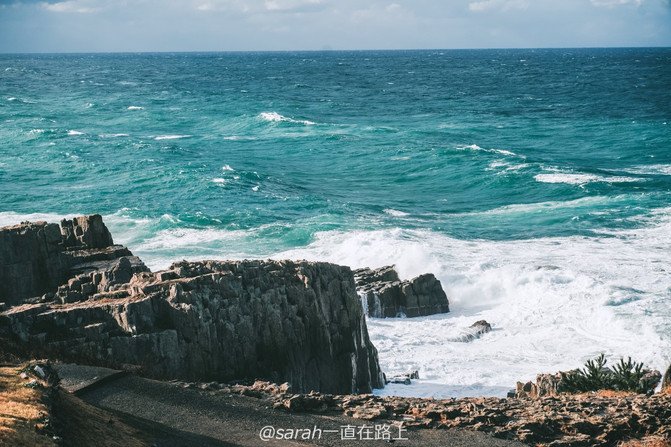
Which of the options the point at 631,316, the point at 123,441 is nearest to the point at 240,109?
the point at 631,316

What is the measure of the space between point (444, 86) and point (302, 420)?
156 m

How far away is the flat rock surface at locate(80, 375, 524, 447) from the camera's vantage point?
1962 cm

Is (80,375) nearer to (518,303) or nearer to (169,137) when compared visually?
(518,303)

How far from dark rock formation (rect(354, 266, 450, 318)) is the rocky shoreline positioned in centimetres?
774

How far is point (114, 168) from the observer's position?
250 ft

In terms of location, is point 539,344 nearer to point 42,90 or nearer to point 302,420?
point 302,420

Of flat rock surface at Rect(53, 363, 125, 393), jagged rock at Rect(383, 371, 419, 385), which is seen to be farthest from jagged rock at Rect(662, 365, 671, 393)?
flat rock surface at Rect(53, 363, 125, 393)

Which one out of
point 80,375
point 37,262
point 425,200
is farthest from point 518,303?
point 80,375

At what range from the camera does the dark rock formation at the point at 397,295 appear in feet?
133

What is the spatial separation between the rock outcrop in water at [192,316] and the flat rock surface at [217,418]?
2149 millimetres

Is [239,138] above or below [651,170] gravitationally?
above

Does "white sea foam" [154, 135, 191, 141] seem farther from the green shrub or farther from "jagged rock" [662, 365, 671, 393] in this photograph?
"jagged rock" [662, 365, 671, 393]

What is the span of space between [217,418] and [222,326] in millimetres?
6097

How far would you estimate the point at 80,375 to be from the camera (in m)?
22.1
